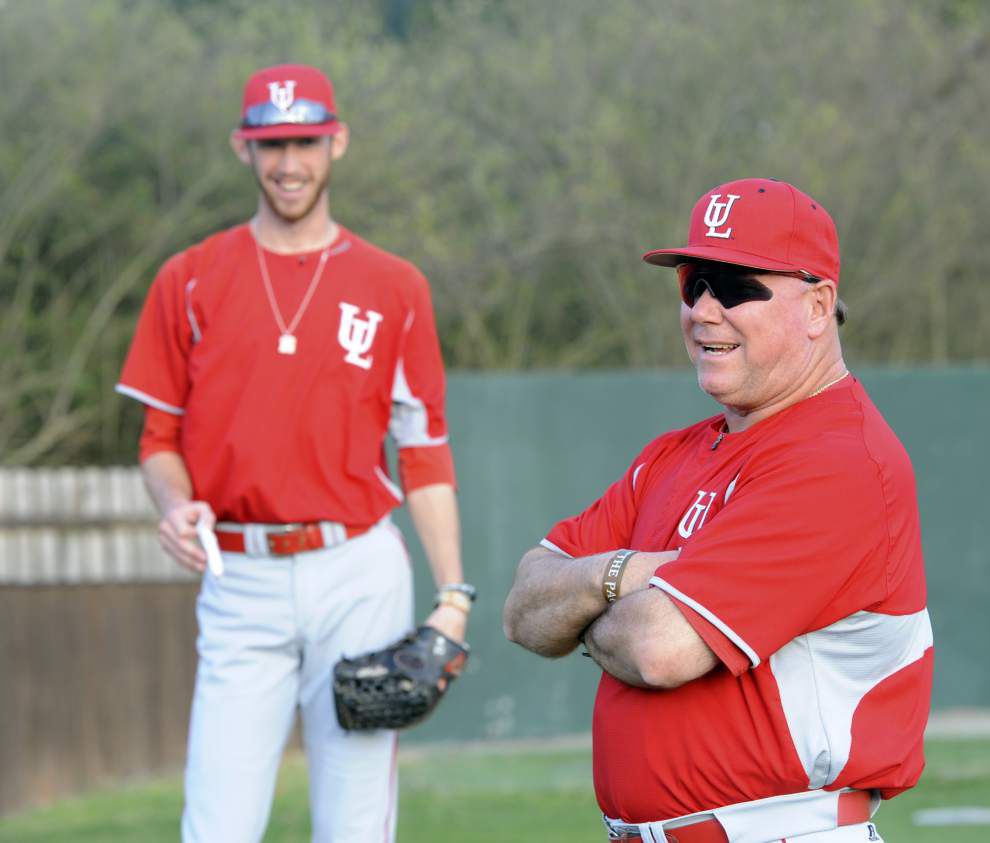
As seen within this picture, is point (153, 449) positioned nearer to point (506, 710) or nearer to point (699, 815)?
point (699, 815)

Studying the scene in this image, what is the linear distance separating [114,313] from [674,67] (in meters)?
4.98

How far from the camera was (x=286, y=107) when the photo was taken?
14.9 feet

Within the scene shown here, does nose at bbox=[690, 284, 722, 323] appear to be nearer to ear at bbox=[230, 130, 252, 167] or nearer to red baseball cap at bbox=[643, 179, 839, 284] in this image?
red baseball cap at bbox=[643, 179, 839, 284]

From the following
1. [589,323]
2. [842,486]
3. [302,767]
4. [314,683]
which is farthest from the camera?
[589,323]

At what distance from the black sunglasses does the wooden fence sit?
5920mm

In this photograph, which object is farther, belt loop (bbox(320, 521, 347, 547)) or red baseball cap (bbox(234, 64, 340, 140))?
red baseball cap (bbox(234, 64, 340, 140))

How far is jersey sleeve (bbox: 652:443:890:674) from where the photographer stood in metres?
2.78

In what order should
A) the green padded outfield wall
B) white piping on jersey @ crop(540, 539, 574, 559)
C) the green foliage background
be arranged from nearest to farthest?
white piping on jersey @ crop(540, 539, 574, 559) → the green foliage background → the green padded outfield wall

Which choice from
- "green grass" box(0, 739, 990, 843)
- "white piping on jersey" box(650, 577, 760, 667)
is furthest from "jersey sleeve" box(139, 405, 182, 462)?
"green grass" box(0, 739, 990, 843)

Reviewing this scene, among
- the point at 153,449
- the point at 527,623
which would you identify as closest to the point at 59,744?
the point at 153,449

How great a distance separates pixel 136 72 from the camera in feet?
30.5

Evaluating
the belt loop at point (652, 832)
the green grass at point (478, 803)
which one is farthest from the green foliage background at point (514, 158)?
the belt loop at point (652, 832)

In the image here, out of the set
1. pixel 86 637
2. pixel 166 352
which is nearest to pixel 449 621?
pixel 166 352

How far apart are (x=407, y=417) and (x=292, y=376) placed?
1.34 ft
